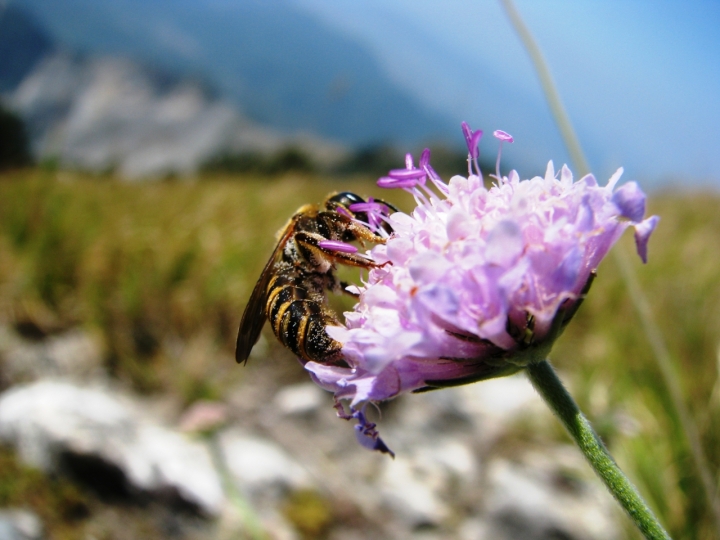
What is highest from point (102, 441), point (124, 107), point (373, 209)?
point (373, 209)

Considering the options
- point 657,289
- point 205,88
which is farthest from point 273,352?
point 205,88

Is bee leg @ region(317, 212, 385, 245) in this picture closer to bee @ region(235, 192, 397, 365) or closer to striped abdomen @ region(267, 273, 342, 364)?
bee @ region(235, 192, 397, 365)

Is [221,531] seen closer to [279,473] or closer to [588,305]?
[279,473]

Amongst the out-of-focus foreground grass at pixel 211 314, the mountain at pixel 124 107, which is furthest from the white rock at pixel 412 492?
the mountain at pixel 124 107

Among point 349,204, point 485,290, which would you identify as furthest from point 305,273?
point 485,290

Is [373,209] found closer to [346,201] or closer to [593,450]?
[346,201]

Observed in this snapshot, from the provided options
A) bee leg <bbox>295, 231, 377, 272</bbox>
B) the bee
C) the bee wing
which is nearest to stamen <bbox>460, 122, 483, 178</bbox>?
the bee

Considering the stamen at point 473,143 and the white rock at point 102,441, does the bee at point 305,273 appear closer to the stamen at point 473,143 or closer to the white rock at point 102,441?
the stamen at point 473,143
